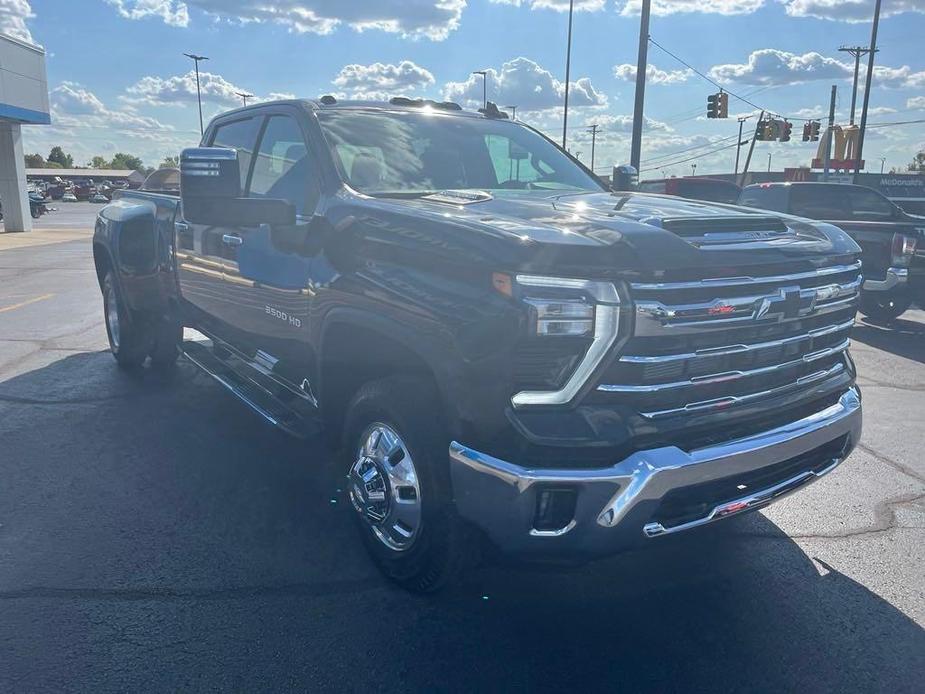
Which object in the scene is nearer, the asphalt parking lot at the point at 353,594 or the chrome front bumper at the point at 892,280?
the asphalt parking lot at the point at 353,594

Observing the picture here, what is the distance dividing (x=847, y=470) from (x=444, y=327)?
335 cm

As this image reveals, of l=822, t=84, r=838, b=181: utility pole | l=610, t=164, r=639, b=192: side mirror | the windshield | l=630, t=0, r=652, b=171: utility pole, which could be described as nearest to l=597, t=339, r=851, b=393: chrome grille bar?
the windshield

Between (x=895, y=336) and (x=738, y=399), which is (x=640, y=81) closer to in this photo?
(x=895, y=336)

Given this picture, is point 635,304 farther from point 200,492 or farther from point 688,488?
point 200,492

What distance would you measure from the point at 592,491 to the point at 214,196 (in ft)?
7.00

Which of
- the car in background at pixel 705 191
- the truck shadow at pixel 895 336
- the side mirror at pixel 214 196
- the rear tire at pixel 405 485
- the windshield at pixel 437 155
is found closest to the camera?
Answer: the rear tire at pixel 405 485

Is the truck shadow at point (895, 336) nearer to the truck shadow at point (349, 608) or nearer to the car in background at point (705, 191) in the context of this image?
the car in background at point (705, 191)

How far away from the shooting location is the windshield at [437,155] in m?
3.83

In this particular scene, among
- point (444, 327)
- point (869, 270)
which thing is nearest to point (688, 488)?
point (444, 327)

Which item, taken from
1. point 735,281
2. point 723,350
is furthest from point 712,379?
point 735,281

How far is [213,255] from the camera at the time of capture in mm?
4719

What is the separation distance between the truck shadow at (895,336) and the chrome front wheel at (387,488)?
23.2 ft

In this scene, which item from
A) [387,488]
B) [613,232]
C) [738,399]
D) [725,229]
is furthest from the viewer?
[387,488]

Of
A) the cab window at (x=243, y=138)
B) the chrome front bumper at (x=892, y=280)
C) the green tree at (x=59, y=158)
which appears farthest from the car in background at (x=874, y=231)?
the green tree at (x=59, y=158)
